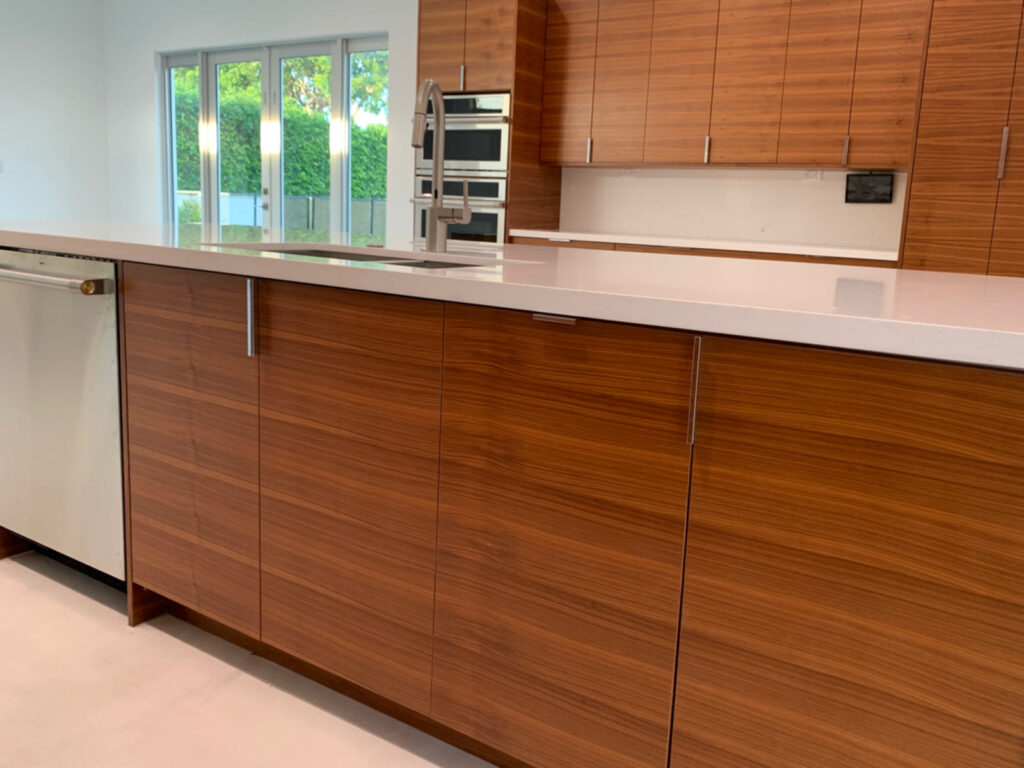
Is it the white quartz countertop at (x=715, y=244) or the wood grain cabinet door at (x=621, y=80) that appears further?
the wood grain cabinet door at (x=621, y=80)

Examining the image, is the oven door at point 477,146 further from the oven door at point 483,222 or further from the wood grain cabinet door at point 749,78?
the wood grain cabinet door at point 749,78

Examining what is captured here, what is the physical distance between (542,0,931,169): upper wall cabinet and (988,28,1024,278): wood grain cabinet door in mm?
401

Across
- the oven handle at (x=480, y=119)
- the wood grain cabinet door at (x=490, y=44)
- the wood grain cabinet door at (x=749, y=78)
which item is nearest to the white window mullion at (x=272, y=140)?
the oven handle at (x=480, y=119)

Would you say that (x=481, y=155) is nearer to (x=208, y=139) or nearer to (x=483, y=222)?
(x=483, y=222)

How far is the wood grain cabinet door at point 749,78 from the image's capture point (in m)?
4.35

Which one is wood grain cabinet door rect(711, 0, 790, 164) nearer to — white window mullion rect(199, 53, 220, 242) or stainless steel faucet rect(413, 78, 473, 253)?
stainless steel faucet rect(413, 78, 473, 253)

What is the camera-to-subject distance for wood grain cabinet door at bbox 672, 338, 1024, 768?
3.16 ft

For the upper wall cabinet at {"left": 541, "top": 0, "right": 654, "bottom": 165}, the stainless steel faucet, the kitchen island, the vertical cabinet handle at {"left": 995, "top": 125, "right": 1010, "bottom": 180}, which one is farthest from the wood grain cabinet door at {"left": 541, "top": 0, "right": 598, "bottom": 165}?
the kitchen island

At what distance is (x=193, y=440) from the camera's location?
1.81m

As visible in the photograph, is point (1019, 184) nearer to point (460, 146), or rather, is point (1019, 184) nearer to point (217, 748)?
point (460, 146)

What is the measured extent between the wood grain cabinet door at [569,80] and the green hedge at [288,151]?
1.59m

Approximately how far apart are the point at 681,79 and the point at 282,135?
3.48m

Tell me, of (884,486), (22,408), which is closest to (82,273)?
(22,408)

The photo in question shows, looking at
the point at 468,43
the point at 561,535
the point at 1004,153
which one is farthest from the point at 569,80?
the point at 561,535
